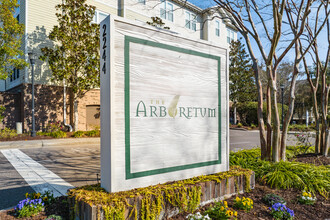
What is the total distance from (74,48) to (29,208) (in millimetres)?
13275

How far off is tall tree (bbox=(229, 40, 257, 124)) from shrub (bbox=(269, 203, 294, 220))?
24637 millimetres

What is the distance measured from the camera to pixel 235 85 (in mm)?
26422

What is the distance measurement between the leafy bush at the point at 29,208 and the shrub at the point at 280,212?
3095 mm

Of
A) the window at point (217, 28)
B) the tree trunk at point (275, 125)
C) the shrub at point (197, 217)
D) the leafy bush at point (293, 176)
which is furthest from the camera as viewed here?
the window at point (217, 28)

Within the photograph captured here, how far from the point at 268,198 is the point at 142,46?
296 centimetres

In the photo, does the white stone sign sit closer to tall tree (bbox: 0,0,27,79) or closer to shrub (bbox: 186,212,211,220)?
shrub (bbox: 186,212,211,220)

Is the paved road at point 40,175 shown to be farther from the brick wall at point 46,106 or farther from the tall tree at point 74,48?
the tall tree at point 74,48

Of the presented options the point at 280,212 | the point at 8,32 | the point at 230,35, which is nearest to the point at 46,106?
the point at 8,32

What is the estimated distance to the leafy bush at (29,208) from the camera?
8.67 ft

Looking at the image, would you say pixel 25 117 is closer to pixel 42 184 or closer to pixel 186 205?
pixel 42 184

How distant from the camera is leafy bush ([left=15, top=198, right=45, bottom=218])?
2.64 meters

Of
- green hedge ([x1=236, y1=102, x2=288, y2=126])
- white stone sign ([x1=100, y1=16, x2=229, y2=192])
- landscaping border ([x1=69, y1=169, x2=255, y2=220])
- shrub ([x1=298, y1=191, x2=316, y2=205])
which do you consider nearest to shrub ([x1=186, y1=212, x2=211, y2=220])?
landscaping border ([x1=69, y1=169, x2=255, y2=220])

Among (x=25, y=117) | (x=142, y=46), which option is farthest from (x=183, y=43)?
(x=25, y=117)

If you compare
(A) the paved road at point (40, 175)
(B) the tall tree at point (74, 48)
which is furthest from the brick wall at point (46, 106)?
(A) the paved road at point (40, 175)
